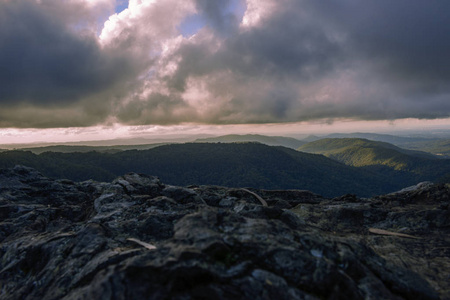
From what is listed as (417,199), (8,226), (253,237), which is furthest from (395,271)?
(8,226)

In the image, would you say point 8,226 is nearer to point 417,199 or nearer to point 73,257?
point 73,257

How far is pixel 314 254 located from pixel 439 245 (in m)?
8.28

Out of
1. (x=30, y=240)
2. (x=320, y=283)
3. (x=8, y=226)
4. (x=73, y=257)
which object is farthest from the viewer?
(x=8, y=226)

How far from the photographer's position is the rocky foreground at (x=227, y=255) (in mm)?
6164

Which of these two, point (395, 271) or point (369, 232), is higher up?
point (395, 271)

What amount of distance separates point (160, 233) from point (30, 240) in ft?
22.9

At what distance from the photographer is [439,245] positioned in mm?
10992

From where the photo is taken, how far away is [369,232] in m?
13.0

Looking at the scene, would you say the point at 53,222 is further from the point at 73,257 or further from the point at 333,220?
the point at 333,220

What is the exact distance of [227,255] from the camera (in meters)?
6.98

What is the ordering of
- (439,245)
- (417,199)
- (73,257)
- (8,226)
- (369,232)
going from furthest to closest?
1. (417,199)
2. (8,226)
3. (369,232)
4. (439,245)
5. (73,257)

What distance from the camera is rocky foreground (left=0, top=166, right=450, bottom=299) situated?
20.2 feet

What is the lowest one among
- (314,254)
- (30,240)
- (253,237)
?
(30,240)

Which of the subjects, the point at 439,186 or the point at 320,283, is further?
the point at 439,186
